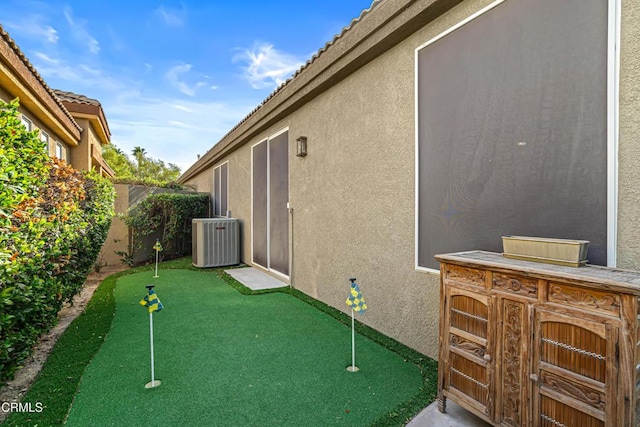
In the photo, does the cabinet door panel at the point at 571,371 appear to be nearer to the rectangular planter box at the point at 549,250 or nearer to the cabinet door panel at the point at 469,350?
the cabinet door panel at the point at 469,350

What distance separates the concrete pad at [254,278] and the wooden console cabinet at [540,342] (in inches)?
193

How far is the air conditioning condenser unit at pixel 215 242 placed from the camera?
927cm

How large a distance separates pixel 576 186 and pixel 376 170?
7.66 feet

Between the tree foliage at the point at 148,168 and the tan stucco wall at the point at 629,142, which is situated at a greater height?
the tree foliage at the point at 148,168

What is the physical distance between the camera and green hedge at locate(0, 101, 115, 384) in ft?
8.34

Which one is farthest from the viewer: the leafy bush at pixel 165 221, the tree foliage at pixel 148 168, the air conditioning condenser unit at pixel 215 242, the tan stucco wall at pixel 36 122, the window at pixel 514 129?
the tree foliage at pixel 148 168

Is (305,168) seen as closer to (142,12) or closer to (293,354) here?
(293,354)

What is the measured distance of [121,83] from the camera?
1568 centimetres

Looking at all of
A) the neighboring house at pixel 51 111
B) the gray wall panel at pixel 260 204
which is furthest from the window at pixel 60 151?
the gray wall panel at pixel 260 204

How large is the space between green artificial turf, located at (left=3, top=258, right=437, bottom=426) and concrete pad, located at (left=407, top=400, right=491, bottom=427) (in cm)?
8

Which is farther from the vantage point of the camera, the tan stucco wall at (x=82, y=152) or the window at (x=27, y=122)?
the tan stucco wall at (x=82, y=152)

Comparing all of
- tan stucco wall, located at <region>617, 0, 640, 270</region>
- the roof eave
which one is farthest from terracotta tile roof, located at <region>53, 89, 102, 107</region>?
tan stucco wall, located at <region>617, 0, 640, 270</region>

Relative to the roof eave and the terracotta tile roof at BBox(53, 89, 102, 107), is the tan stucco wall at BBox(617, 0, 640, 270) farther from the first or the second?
the terracotta tile roof at BBox(53, 89, 102, 107)

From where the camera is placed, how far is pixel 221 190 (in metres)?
12.6
